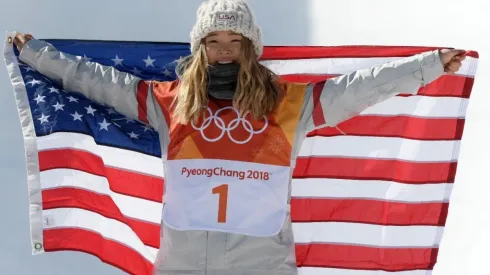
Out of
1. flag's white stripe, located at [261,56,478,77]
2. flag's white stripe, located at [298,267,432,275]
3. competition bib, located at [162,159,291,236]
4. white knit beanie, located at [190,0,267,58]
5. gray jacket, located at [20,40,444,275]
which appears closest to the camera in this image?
gray jacket, located at [20,40,444,275]

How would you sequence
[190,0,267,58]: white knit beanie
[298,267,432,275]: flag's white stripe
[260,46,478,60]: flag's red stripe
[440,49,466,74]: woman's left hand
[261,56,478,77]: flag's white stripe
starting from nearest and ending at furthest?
[190,0,267,58]: white knit beanie → [440,49,466,74]: woman's left hand → [298,267,432,275]: flag's white stripe → [260,46,478,60]: flag's red stripe → [261,56,478,77]: flag's white stripe

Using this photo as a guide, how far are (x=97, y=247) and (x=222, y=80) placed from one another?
2.35 metres

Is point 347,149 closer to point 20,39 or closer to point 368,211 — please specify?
point 368,211

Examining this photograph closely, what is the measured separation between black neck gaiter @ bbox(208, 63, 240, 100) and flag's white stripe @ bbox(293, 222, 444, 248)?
1925 mm

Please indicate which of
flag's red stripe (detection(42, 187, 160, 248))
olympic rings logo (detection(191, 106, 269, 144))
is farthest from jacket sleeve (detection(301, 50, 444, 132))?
flag's red stripe (detection(42, 187, 160, 248))

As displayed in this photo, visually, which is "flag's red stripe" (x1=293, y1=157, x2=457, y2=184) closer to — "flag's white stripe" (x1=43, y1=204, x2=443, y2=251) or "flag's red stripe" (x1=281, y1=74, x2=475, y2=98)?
"flag's white stripe" (x1=43, y1=204, x2=443, y2=251)

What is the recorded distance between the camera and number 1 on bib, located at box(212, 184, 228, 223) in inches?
269

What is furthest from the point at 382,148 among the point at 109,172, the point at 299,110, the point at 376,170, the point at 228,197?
the point at 109,172

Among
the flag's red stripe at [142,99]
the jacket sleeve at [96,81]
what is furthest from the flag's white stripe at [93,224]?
the flag's red stripe at [142,99]

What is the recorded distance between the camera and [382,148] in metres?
8.54

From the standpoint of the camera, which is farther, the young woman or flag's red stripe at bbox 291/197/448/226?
flag's red stripe at bbox 291/197/448/226

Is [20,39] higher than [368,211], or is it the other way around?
[20,39]

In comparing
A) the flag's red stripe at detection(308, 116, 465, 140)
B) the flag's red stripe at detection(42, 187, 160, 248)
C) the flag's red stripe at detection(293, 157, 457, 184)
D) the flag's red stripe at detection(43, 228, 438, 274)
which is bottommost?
the flag's red stripe at detection(43, 228, 438, 274)

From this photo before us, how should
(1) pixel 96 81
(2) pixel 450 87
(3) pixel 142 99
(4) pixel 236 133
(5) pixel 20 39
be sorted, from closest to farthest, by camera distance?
Result: (4) pixel 236 133 < (3) pixel 142 99 < (1) pixel 96 81 < (5) pixel 20 39 < (2) pixel 450 87
